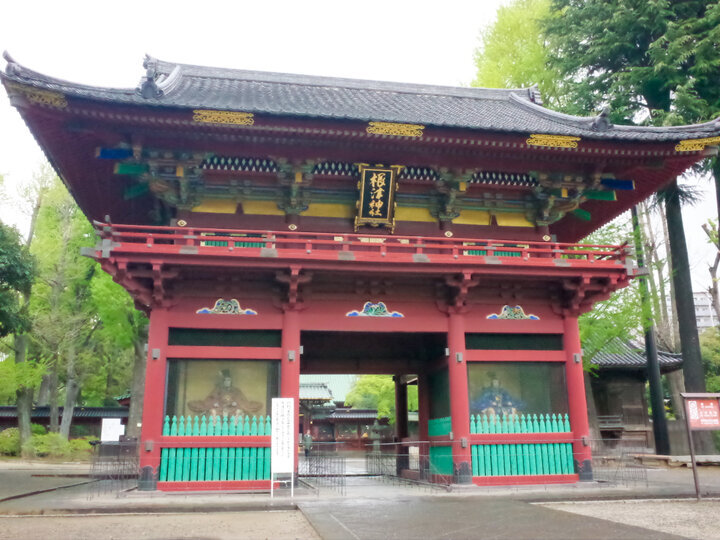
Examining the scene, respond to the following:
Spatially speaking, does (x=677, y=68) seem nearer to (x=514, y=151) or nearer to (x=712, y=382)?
(x=514, y=151)

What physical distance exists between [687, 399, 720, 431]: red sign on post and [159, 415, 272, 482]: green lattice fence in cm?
876

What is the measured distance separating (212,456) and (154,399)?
5.91ft

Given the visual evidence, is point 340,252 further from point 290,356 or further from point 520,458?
point 520,458

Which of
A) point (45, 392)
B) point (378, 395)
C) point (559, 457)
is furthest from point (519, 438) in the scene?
point (45, 392)

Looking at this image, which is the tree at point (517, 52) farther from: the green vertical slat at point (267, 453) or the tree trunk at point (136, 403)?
the tree trunk at point (136, 403)

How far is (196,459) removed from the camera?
498 inches

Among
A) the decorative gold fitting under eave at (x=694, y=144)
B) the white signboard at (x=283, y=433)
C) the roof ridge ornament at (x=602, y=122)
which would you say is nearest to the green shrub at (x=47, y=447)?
the white signboard at (x=283, y=433)

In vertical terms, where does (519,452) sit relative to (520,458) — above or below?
above

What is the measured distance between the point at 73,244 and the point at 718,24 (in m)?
32.7

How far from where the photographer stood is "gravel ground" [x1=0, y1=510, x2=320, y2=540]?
7844mm

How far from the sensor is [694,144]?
14.0 meters

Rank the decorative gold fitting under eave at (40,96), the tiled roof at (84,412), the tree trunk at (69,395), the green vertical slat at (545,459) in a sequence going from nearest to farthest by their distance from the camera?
the decorative gold fitting under eave at (40,96)
the green vertical slat at (545,459)
the tree trunk at (69,395)
the tiled roof at (84,412)

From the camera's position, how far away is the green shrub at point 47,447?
96.7 feet

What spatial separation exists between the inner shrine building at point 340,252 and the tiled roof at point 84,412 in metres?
27.1
